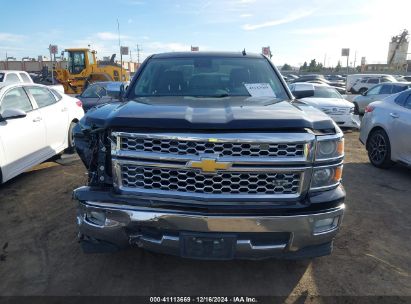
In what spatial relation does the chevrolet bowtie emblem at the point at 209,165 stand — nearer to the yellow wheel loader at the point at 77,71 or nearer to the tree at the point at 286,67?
the yellow wheel loader at the point at 77,71

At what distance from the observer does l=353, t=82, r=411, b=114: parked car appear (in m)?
14.9

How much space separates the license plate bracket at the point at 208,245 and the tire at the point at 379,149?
502 centimetres

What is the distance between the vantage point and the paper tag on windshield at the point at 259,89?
3947 mm

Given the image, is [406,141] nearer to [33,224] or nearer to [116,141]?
[116,141]

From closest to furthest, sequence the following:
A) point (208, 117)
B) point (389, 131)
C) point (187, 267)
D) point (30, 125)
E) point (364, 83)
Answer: point (208, 117) → point (187, 267) → point (30, 125) → point (389, 131) → point (364, 83)

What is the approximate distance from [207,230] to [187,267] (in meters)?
0.94

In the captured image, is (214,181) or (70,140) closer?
(214,181)

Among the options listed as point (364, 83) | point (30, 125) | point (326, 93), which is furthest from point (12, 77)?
point (364, 83)

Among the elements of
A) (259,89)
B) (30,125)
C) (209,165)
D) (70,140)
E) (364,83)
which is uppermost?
(259,89)

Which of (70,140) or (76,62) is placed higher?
(76,62)

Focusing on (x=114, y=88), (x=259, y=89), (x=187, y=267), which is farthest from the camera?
(x=114, y=88)

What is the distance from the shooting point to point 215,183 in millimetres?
2758

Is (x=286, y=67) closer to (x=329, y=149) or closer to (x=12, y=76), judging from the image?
(x=12, y=76)

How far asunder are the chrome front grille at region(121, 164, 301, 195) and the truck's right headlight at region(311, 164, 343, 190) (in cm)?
14
